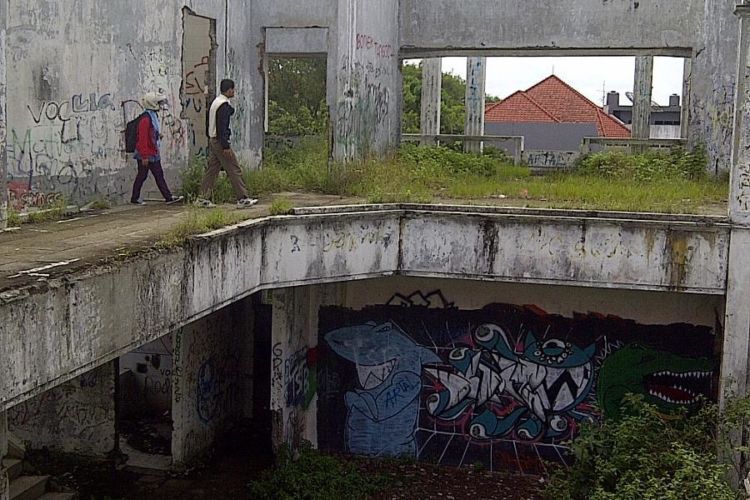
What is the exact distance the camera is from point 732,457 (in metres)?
9.20

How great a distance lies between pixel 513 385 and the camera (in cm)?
1171

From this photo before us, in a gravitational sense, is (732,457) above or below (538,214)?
below

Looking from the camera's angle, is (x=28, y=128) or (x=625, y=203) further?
(x=625, y=203)

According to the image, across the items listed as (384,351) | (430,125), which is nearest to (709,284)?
(384,351)

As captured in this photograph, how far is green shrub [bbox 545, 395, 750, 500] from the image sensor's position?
7.93 meters

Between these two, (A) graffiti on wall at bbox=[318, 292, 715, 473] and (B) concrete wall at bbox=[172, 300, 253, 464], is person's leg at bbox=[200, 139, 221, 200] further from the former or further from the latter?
(A) graffiti on wall at bbox=[318, 292, 715, 473]

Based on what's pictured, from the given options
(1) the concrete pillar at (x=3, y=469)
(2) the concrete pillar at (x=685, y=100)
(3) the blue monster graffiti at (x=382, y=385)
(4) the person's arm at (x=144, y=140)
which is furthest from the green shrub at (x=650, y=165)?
(1) the concrete pillar at (x=3, y=469)

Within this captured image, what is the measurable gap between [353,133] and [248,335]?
3452 millimetres

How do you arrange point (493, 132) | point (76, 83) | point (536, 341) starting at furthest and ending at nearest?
point (493, 132), point (536, 341), point (76, 83)

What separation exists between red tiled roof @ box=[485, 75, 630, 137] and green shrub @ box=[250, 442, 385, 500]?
2771cm

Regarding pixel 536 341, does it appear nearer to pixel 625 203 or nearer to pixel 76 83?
pixel 625 203

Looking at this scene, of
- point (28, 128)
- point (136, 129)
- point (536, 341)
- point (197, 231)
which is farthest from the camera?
point (536, 341)

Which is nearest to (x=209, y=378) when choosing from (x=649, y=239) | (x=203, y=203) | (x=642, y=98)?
(x=203, y=203)

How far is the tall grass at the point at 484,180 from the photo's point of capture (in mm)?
10609
